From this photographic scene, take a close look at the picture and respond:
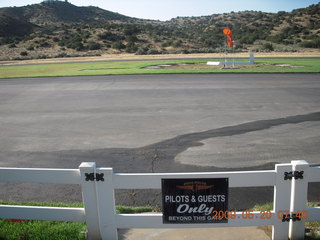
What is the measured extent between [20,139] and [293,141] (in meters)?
8.59

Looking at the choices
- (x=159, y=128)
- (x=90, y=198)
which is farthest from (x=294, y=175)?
(x=159, y=128)

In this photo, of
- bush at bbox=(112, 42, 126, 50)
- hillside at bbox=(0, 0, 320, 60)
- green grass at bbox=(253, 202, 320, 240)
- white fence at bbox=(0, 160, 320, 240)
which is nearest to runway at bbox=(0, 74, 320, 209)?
green grass at bbox=(253, 202, 320, 240)

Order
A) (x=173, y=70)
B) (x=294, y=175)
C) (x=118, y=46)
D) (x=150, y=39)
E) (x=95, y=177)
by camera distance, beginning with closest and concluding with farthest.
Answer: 1. (x=294, y=175)
2. (x=95, y=177)
3. (x=173, y=70)
4. (x=118, y=46)
5. (x=150, y=39)

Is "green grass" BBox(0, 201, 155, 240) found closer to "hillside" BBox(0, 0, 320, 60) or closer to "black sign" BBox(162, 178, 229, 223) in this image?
"black sign" BBox(162, 178, 229, 223)

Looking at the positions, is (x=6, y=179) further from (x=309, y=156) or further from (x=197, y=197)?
(x=309, y=156)

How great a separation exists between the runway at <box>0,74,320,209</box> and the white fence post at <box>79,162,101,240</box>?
1.68 m

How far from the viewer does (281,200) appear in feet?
13.2

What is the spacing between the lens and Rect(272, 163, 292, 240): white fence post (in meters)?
3.94

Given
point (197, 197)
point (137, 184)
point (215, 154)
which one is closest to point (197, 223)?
point (197, 197)

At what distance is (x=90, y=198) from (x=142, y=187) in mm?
721

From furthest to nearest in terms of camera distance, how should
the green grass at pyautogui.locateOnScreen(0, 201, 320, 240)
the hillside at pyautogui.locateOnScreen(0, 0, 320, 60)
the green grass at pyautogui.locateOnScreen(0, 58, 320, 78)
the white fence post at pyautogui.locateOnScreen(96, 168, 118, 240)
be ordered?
the hillside at pyautogui.locateOnScreen(0, 0, 320, 60)
the green grass at pyautogui.locateOnScreen(0, 58, 320, 78)
the green grass at pyautogui.locateOnScreen(0, 201, 320, 240)
the white fence post at pyautogui.locateOnScreen(96, 168, 118, 240)

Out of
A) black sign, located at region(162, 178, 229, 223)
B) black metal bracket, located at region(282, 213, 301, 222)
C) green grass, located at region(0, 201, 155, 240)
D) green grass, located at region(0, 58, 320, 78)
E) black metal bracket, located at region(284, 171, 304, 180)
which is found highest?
green grass, located at region(0, 58, 320, 78)

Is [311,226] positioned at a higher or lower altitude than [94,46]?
lower
